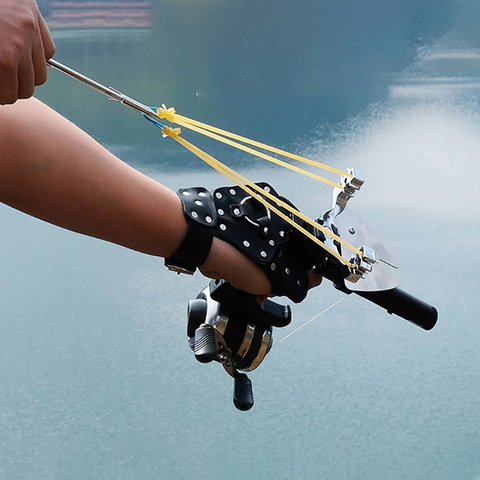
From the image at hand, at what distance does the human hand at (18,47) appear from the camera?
0.51 meters

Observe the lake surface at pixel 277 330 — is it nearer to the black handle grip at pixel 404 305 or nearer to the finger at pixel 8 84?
the black handle grip at pixel 404 305

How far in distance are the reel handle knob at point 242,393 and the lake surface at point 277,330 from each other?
28 centimetres

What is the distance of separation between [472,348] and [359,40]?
1625 mm

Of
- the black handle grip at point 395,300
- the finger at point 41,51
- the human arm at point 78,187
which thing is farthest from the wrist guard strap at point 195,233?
the finger at point 41,51

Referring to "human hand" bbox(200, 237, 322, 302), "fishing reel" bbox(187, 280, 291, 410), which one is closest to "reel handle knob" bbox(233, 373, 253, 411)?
"fishing reel" bbox(187, 280, 291, 410)

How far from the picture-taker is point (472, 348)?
1.36 m

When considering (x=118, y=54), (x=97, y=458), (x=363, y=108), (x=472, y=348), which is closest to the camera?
(x=97, y=458)

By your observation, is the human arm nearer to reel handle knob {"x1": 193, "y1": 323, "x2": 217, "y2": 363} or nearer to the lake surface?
reel handle knob {"x1": 193, "y1": 323, "x2": 217, "y2": 363}

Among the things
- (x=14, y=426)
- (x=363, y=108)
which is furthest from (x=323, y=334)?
(x=363, y=108)

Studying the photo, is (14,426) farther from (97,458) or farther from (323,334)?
(323,334)

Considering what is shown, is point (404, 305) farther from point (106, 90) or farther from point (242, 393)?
point (106, 90)

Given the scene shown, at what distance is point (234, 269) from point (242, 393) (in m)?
0.14

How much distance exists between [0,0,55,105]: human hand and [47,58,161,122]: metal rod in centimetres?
11

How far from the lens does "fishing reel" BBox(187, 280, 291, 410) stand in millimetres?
851
